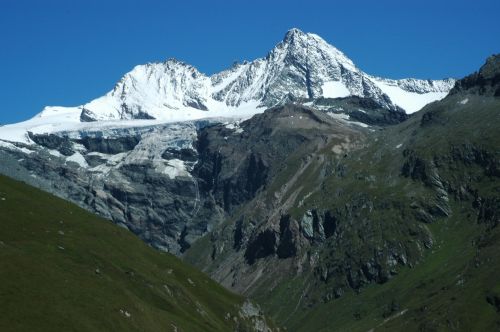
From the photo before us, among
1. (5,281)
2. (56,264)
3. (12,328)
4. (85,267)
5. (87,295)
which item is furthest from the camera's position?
(85,267)

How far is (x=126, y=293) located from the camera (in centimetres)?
19200

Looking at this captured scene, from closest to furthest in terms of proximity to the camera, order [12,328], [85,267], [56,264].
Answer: [12,328] → [56,264] → [85,267]

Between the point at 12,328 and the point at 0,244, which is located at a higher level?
the point at 0,244

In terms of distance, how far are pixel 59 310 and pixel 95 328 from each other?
7047 millimetres

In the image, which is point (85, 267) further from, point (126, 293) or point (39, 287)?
point (39, 287)

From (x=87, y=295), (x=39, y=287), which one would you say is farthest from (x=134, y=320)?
(x=39, y=287)

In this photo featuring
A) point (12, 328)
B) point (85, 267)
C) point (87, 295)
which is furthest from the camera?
point (85, 267)

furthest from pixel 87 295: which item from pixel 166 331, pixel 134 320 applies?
pixel 166 331

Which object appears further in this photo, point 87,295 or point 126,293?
point 126,293

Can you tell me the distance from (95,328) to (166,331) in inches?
1297

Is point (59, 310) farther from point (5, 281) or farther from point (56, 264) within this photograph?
point (56, 264)

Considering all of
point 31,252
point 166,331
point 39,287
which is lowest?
point 166,331

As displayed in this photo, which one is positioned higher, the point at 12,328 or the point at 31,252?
the point at 31,252

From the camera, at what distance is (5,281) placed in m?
158
